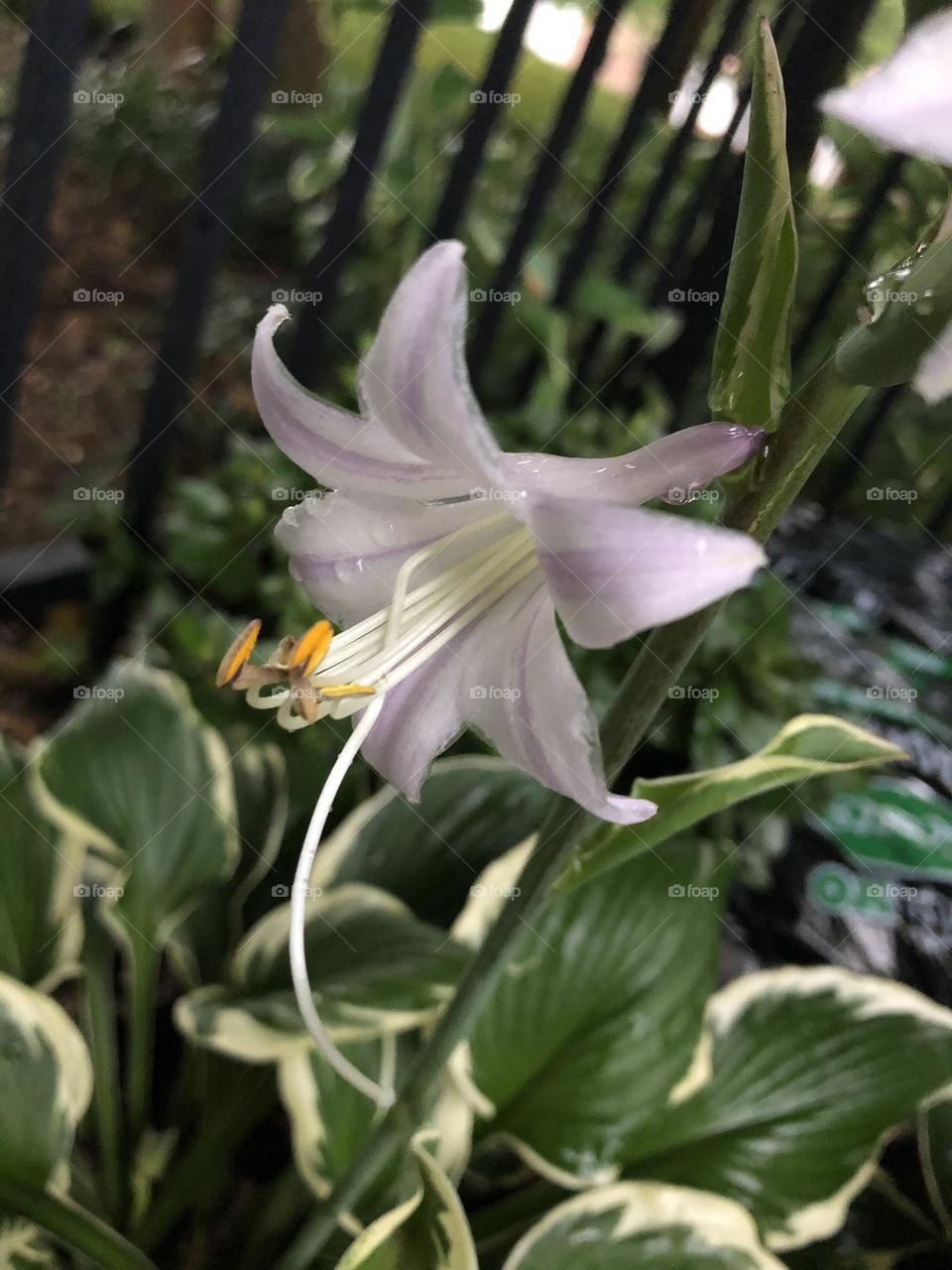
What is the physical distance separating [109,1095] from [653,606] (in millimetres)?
734

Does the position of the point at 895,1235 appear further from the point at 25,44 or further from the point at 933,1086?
the point at 25,44

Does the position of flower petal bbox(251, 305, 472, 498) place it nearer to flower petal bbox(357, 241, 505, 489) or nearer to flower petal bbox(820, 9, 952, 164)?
flower petal bbox(357, 241, 505, 489)

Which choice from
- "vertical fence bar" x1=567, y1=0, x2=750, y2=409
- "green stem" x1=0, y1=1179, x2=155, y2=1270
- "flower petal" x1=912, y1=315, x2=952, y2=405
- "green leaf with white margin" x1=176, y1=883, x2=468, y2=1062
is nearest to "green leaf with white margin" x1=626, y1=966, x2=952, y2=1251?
"green leaf with white margin" x1=176, y1=883, x2=468, y2=1062

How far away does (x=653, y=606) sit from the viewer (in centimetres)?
27

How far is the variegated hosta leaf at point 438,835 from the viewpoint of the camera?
84 cm

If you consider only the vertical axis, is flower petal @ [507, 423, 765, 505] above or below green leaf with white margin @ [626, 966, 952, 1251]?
above

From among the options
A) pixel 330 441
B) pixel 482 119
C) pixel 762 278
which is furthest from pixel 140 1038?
pixel 482 119

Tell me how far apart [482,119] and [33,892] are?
0.90 meters

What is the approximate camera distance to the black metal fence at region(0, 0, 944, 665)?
0.88 metres

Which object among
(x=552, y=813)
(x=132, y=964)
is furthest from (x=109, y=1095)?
(x=552, y=813)

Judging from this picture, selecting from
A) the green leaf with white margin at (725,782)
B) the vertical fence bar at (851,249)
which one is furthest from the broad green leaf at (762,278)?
the vertical fence bar at (851,249)

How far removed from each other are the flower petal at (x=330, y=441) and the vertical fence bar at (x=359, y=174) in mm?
744

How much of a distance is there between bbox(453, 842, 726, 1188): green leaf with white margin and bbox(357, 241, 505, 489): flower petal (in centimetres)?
46

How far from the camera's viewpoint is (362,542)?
420mm
